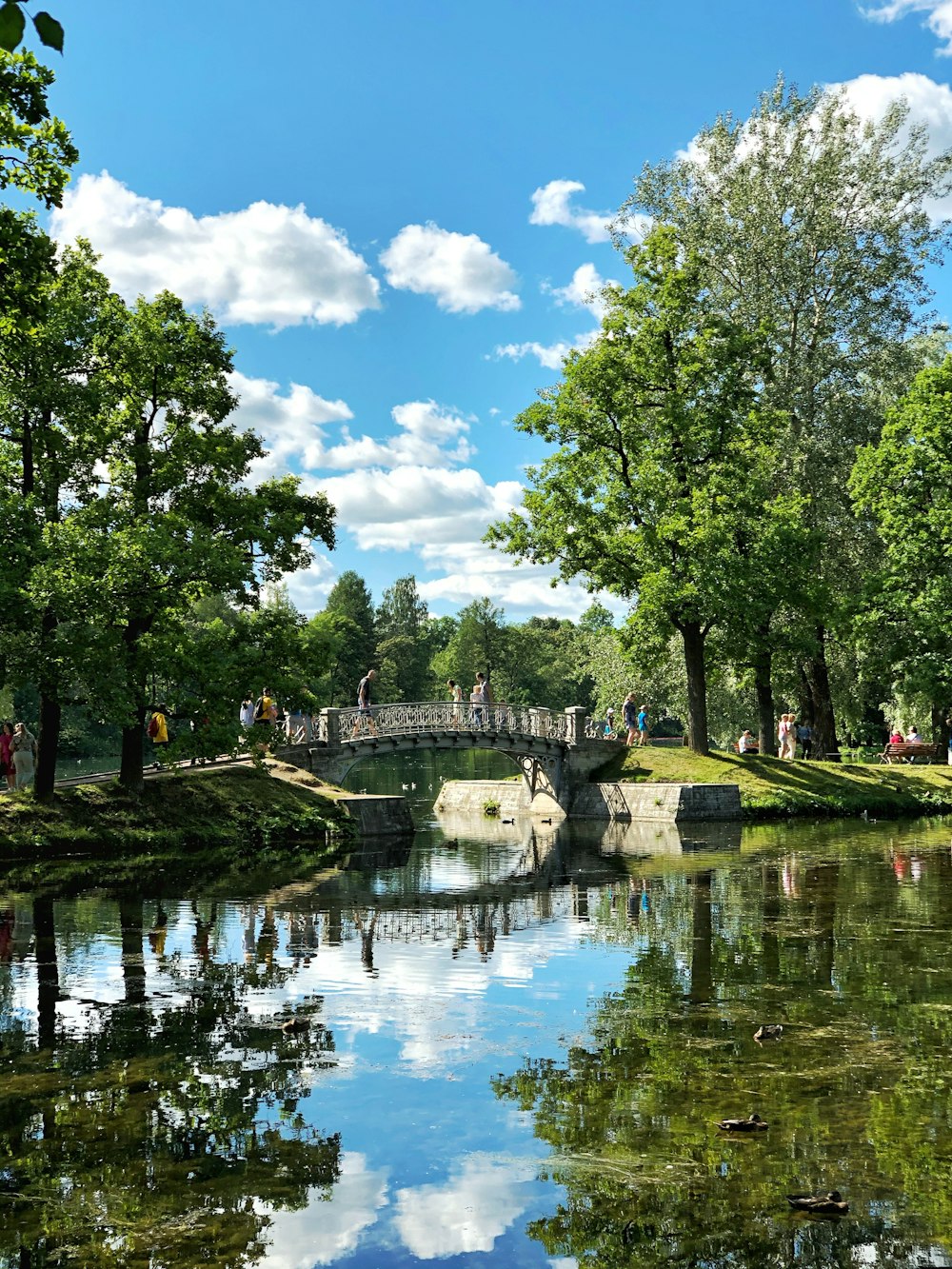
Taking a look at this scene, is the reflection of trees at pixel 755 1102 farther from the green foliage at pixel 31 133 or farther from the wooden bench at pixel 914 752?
the wooden bench at pixel 914 752

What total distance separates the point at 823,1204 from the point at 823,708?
3343 cm

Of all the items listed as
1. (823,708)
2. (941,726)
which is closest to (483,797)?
(823,708)

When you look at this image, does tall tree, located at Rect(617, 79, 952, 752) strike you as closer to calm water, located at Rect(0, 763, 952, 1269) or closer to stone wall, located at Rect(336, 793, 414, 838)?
stone wall, located at Rect(336, 793, 414, 838)

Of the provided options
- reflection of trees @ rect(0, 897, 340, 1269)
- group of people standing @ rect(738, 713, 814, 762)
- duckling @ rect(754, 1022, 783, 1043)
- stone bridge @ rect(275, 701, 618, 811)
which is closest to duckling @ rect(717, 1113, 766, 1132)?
duckling @ rect(754, 1022, 783, 1043)

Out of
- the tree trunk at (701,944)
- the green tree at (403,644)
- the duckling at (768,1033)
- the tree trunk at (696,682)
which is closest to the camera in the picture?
the duckling at (768,1033)

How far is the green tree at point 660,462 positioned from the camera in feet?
111

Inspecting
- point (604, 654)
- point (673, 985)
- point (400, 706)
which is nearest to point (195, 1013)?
point (673, 985)

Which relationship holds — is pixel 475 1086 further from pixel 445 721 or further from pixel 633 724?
pixel 633 724

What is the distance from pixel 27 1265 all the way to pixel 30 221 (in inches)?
492

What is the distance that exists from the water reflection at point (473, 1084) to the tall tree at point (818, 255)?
69.6ft

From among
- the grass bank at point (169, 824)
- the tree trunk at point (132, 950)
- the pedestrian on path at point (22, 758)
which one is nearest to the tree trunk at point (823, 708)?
the grass bank at point (169, 824)

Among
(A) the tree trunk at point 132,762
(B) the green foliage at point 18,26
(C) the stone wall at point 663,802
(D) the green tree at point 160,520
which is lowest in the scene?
(C) the stone wall at point 663,802

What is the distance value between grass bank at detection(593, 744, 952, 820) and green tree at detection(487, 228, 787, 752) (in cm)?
132

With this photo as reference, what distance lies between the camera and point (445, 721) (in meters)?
35.6
